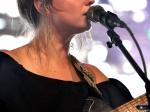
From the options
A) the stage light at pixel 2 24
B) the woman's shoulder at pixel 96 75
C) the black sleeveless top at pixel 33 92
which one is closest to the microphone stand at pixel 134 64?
the black sleeveless top at pixel 33 92

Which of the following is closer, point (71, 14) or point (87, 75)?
point (71, 14)

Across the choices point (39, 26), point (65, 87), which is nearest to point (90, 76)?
point (65, 87)

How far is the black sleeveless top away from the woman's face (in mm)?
207

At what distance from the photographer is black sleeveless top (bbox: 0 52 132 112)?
126cm

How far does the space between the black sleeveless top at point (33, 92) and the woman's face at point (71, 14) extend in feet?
0.68

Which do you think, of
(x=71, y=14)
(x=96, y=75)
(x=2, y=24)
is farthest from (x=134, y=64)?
(x=2, y=24)

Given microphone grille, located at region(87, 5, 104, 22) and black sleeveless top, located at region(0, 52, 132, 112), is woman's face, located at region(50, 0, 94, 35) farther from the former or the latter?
black sleeveless top, located at region(0, 52, 132, 112)

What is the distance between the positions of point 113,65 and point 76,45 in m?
0.61

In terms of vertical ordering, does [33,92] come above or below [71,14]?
below

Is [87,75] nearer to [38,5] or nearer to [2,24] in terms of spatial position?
[38,5]

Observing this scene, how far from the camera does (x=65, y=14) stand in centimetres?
134

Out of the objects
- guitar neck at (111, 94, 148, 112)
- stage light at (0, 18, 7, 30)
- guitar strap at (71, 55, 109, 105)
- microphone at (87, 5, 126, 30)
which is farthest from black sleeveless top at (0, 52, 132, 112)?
stage light at (0, 18, 7, 30)

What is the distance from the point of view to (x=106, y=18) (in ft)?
3.62

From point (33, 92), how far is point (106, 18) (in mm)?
390
